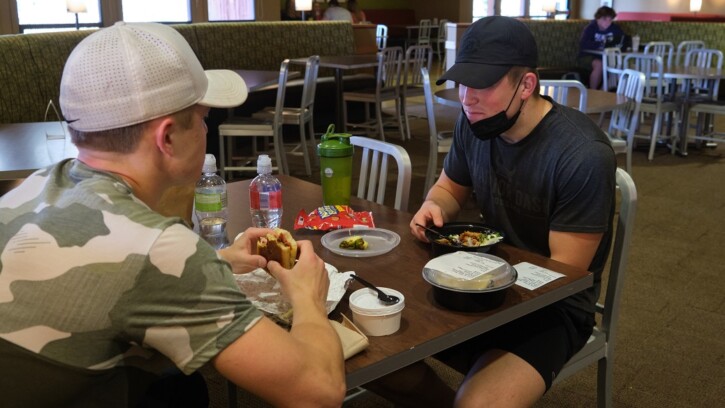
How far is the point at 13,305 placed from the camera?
3.09ft

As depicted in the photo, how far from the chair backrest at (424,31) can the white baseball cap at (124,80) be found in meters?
13.4

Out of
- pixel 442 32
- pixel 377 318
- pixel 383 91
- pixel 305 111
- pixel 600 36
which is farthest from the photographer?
pixel 442 32

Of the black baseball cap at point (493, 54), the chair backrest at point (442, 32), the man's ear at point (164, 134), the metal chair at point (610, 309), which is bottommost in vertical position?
the metal chair at point (610, 309)

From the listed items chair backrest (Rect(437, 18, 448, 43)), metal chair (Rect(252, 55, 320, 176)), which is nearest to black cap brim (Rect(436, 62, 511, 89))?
metal chair (Rect(252, 55, 320, 176))

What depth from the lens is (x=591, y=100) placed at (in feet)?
15.4

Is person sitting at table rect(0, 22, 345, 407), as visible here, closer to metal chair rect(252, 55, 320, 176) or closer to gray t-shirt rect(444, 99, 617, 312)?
gray t-shirt rect(444, 99, 617, 312)

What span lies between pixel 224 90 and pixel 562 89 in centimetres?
367

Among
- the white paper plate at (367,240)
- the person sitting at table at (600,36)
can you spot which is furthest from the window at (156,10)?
the white paper plate at (367,240)

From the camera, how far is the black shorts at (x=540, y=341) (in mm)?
1587

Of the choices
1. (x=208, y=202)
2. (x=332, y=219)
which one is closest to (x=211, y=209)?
(x=208, y=202)

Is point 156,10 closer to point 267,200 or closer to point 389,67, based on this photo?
point 389,67

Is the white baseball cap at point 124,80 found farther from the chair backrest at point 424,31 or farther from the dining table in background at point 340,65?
the chair backrest at point 424,31

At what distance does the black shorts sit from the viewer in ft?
5.21

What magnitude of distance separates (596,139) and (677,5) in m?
14.2
